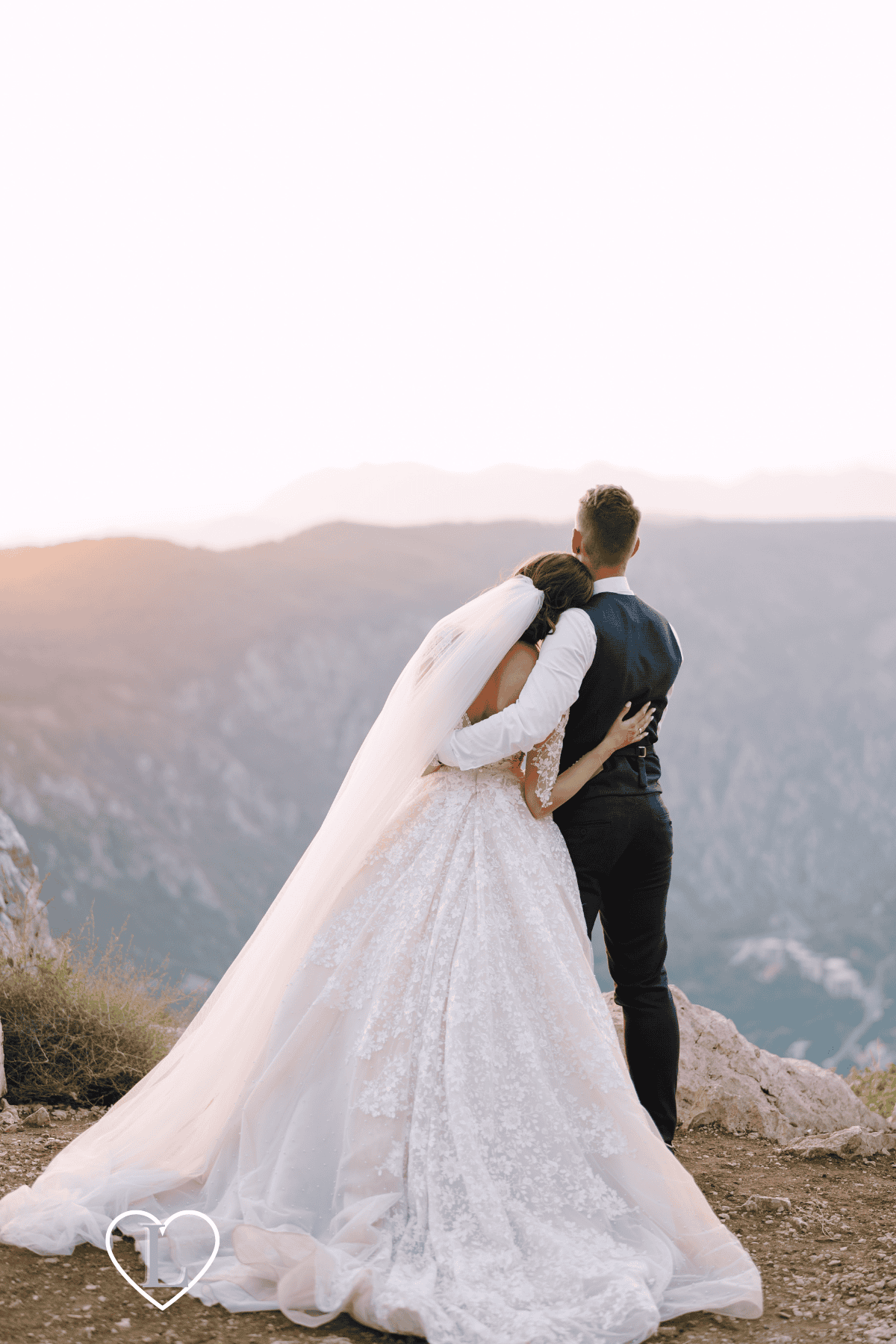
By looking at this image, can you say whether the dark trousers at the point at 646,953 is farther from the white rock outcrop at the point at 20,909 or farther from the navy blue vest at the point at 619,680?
the white rock outcrop at the point at 20,909

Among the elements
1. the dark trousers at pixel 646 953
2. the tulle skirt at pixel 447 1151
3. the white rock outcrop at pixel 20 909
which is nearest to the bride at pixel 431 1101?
the tulle skirt at pixel 447 1151

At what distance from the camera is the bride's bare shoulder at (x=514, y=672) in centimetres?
310

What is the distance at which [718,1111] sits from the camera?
4664mm

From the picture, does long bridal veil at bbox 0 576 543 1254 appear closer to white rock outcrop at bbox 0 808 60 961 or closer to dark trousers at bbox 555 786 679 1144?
dark trousers at bbox 555 786 679 1144

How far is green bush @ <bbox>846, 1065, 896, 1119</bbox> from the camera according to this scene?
6391 mm

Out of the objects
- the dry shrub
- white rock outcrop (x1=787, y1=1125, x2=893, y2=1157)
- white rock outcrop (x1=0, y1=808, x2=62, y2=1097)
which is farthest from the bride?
white rock outcrop (x1=0, y1=808, x2=62, y2=1097)

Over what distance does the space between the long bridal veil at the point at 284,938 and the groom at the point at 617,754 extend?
0.49ft

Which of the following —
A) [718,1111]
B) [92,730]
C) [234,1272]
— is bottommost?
[92,730]

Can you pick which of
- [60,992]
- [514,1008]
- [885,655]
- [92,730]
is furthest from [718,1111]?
[885,655]

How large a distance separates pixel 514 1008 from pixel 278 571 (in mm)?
46360

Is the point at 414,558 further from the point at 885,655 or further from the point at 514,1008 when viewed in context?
the point at 514,1008

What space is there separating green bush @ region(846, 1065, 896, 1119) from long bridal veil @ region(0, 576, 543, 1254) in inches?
181

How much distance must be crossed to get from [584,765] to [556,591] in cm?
55

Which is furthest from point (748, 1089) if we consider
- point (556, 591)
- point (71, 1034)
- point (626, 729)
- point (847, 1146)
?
point (71, 1034)
